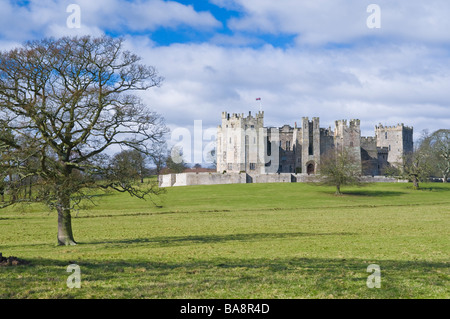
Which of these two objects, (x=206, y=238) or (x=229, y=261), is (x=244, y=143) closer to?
(x=206, y=238)

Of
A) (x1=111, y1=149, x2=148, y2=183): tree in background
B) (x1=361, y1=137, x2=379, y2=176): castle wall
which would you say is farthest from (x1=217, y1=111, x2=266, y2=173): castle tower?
(x1=111, y1=149, x2=148, y2=183): tree in background

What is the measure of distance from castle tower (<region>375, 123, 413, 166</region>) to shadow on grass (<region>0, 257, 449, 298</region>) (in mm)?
108706

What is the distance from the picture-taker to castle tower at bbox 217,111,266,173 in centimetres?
10081

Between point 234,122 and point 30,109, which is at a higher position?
point 234,122

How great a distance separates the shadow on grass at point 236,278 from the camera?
35.3 feet

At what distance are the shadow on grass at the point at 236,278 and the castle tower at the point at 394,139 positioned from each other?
357 feet

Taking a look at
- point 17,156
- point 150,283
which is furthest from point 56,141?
point 150,283

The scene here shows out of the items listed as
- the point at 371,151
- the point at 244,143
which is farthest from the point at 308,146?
the point at 371,151

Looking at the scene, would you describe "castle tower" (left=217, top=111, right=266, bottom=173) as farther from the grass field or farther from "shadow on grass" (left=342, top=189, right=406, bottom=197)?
the grass field

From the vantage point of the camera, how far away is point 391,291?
11.0 m

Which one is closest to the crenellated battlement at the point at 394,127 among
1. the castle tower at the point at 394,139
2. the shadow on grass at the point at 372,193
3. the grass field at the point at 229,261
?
the castle tower at the point at 394,139

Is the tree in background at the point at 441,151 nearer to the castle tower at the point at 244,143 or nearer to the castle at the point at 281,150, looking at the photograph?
the castle at the point at 281,150

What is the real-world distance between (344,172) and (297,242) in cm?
5560
